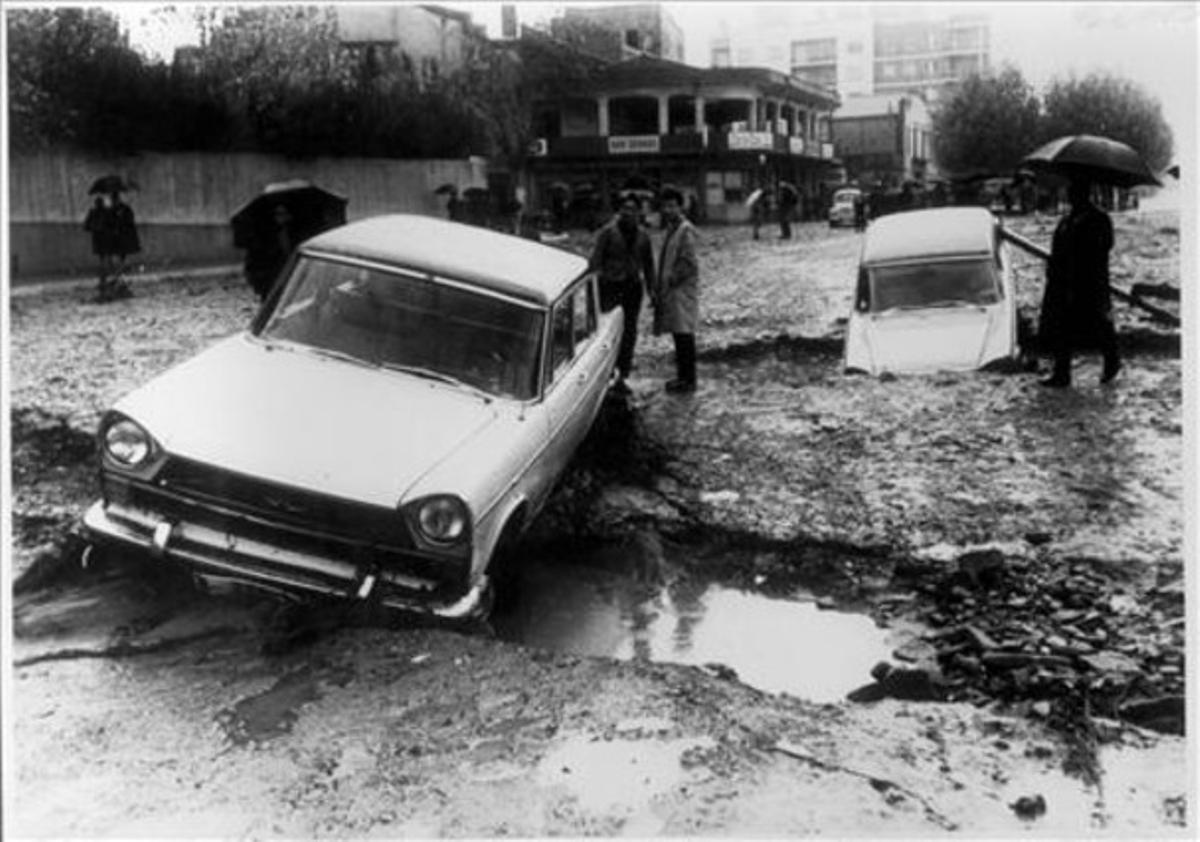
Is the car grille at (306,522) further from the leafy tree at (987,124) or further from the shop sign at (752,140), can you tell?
the shop sign at (752,140)

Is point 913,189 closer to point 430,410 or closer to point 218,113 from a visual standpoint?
point 218,113

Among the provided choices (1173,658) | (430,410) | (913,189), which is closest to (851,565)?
(1173,658)

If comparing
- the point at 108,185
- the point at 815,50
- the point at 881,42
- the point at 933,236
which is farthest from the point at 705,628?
the point at 815,50

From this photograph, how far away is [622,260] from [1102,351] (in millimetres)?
2896

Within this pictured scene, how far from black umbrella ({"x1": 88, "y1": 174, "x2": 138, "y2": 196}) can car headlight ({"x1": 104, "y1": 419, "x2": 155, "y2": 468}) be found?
13.8ft

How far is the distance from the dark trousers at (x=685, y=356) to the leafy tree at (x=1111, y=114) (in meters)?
2.39

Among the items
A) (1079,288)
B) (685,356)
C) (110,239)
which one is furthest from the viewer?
(110,239)

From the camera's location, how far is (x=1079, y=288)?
235 inches

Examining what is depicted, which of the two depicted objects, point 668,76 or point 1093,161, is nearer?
point 1093,161

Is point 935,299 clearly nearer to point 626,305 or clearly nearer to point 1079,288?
point 1079,288

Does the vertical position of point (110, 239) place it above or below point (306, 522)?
above

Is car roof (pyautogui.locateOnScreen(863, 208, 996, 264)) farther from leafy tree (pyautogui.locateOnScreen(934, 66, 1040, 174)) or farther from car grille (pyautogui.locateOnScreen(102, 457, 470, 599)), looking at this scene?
car grille (pyautogui.locateOnScreen(102, 457, 470, 599))

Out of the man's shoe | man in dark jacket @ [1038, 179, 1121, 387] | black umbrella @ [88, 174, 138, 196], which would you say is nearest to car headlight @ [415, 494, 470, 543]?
man in dark jacket @ [1038, 179, 1121, 387]

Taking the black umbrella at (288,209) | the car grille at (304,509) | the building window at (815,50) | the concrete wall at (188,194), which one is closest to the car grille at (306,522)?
the car grille at (304,509)
